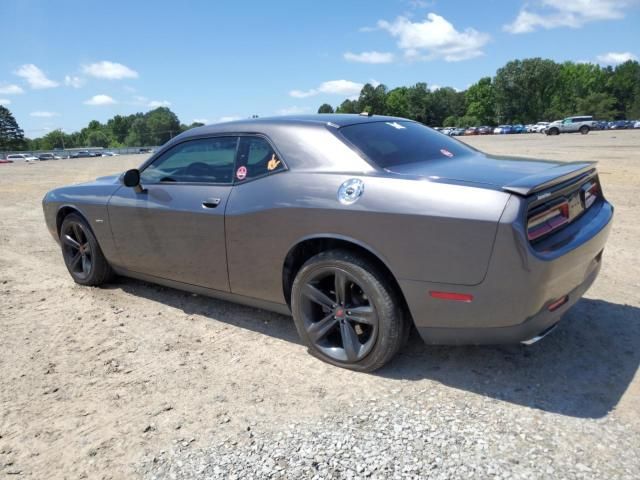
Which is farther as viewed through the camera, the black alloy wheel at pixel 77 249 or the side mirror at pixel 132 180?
Result: the black alloy wheel at pixel 77 249

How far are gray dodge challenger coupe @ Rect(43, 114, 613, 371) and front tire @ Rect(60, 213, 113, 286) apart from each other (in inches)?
26.7

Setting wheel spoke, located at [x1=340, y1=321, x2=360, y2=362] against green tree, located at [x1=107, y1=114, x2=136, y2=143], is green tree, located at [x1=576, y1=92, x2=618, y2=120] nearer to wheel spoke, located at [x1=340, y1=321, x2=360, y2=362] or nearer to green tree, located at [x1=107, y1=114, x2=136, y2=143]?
wheel spoke, located at [x1=340, y1=321, x2=360, y2=362]

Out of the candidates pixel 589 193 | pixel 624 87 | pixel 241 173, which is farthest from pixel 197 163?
pixel 624 87

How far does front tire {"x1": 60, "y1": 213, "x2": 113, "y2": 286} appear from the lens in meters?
4.72

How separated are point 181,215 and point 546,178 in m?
2.47

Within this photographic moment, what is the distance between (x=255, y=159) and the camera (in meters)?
3.44

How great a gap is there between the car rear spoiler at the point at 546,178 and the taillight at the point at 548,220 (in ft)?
0.41

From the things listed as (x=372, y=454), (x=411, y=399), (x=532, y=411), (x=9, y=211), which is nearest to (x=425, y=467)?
(x=372, y=454)

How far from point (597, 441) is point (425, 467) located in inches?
32.3

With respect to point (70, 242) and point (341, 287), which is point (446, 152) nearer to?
point (341, 287)

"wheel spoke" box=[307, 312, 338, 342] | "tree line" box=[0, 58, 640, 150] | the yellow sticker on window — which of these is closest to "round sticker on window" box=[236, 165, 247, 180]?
the yellow sticker on window

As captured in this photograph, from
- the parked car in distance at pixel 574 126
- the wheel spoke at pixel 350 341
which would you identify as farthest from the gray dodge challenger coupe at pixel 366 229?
the parked car in distance at pixel 574 126

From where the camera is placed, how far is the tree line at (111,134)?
12006cm

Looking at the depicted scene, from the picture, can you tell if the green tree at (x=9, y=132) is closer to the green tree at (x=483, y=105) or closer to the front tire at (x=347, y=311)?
the green tree at (x=483, y=105)
